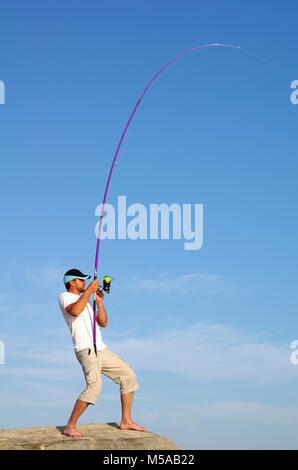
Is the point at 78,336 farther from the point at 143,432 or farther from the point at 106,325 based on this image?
the point at 143,432

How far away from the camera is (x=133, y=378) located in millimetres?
10203

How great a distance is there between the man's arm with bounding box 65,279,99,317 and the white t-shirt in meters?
0.19

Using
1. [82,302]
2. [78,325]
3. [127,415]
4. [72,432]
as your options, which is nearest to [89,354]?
[78,325]

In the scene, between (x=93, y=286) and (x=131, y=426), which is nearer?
(x=93, y=286)

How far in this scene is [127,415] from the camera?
10.3 m

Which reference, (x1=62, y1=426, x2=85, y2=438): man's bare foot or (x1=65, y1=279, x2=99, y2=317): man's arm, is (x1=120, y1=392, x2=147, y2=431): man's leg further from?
(x1=65, y1=279, x2=99, y2=317): man's arm

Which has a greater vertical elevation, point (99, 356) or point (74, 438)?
point (99, 356)

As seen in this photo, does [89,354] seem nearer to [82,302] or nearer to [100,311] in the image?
[100,311]

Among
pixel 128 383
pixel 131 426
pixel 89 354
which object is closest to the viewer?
pixel 89 354

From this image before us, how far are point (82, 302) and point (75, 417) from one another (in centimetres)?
175

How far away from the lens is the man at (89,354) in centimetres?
946

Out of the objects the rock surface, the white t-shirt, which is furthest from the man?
the rock surface
